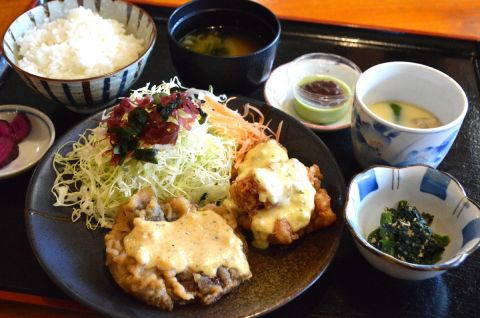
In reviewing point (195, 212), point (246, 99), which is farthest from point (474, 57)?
point (195, 212)

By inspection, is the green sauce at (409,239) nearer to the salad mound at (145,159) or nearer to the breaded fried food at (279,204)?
the breaded fried food at (279,204)

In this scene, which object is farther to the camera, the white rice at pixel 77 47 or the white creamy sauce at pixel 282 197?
the white rice at pixel 77 47

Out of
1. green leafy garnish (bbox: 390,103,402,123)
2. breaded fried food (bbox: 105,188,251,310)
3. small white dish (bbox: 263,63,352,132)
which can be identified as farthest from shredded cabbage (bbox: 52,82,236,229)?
green leafy garnish (bbox: 390,103,402,123)

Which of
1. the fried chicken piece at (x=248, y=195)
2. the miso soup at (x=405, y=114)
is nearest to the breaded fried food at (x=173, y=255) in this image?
the fried chicken piece at (x=248, y=195)

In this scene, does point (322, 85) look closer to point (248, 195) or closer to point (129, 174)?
point (248, 195)

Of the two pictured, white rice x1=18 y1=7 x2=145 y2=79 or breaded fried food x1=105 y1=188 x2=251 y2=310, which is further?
white rice x1=18 y1=7 x2=145 y2=79

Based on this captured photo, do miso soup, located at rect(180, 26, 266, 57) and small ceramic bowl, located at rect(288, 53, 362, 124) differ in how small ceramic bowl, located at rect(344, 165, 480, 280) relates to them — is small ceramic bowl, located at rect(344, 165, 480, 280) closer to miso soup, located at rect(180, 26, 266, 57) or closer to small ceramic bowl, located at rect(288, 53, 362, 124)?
small ceramic bowl, located at rect(288, 53, 362, 124)

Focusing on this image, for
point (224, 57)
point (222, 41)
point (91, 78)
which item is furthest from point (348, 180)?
point (91, 78)
